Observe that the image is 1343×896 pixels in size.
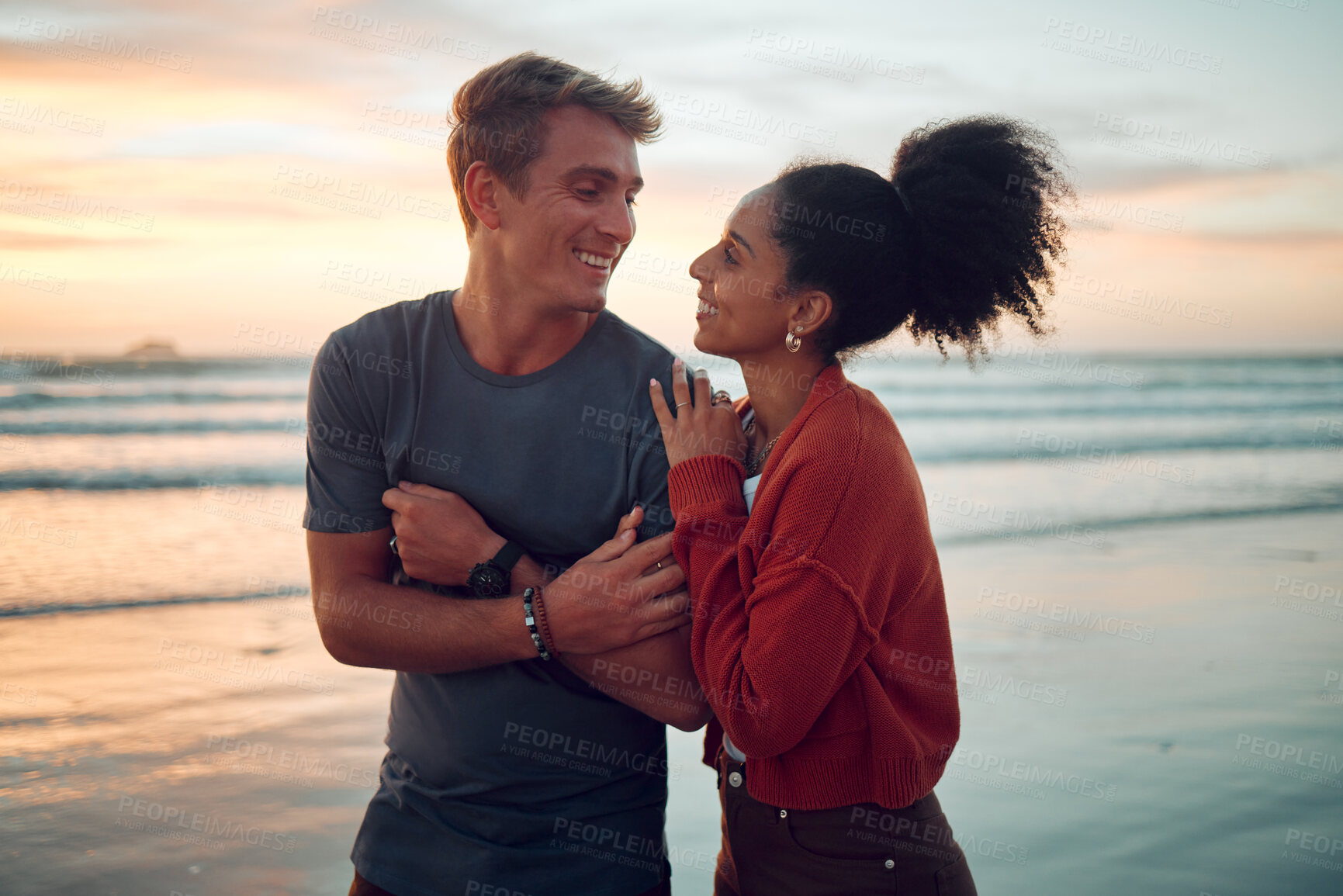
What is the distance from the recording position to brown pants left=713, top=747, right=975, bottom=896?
195 cm

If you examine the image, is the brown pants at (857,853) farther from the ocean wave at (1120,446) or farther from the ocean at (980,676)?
the ocean wave at (1120,446)

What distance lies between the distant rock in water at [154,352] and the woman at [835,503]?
22674 millimetres

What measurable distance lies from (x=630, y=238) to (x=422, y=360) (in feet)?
1.91

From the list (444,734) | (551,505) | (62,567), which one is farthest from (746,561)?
(62,567)

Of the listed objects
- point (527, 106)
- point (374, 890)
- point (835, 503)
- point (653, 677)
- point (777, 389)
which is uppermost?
point (527, 106)

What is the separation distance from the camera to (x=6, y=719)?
4363mm

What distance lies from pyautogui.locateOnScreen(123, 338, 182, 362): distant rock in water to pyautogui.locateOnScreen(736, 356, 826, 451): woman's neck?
74.2 feet

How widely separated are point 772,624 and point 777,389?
2.34 ft

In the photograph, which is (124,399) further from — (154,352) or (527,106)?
(527,106)

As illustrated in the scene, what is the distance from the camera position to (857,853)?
6.44 ft

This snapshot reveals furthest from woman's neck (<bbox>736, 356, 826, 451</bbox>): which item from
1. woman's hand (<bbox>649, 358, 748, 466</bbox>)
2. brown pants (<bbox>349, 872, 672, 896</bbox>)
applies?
brown pants (<bbox>349, 872, 672, 896</bbox>)

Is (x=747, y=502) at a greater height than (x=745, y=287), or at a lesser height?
lesser

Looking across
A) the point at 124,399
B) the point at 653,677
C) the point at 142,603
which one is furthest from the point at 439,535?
the point at 124,399

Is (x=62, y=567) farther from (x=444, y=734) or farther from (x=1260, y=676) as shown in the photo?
(x=1260, y=676)
